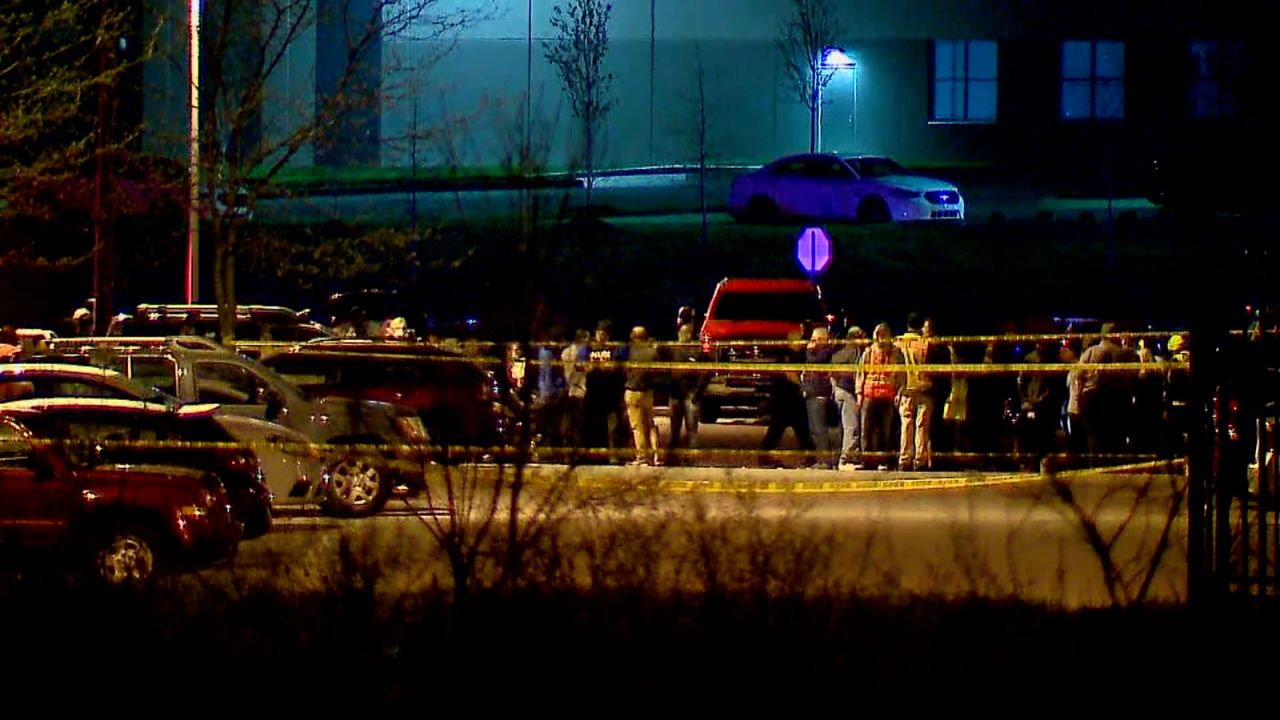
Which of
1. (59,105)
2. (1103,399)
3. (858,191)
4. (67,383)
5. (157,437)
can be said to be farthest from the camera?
(858,191)

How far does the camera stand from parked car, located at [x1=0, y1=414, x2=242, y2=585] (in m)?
10.9

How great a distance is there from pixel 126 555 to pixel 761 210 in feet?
99.4

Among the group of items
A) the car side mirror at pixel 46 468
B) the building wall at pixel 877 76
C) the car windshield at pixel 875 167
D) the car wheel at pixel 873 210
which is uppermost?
the building wall at pixel 877 76

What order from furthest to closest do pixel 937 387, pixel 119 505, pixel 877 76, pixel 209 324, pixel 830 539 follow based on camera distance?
pixel 877 76 < pixel 209 324 < pixel 937 387 < pixel 119 505 < pixel 830 539

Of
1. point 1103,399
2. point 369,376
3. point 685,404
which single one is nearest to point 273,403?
point 369,376

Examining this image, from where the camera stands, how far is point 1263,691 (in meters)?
7.45

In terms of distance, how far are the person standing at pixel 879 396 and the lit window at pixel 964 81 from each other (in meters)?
26.8

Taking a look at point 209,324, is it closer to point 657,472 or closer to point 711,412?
point 711,412

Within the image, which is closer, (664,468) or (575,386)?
(664,468)

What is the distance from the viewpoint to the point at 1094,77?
148 feet

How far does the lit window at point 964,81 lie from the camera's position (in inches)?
1769

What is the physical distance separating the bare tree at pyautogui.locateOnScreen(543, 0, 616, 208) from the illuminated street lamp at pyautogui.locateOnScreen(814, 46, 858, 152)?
4.98 meters

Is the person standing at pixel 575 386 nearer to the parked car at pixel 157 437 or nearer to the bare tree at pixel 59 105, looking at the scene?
the parked car at pixel 157 437

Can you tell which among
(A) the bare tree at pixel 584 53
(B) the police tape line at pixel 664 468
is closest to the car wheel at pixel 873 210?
(A) the bare tree at pixel 584 53
